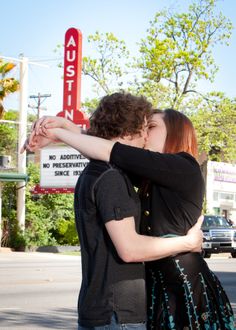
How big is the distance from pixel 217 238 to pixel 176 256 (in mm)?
26479

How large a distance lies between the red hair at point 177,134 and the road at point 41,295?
6.06m

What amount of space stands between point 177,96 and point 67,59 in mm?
8872

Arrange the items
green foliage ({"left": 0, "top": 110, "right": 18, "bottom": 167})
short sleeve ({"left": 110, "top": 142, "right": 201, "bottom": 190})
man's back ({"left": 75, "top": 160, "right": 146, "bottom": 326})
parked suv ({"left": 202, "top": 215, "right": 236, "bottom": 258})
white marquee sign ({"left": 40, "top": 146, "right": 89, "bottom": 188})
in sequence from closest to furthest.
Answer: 1. man's back ({"left": 75, "top": 160, "right": 146, "bottom": 326})
2. short sleeve ({"left": 110, "top": 142, "right": 201, "bottom": 190})
3. parked suv ({"left": 202, "top": 215, "right": 236, "bottom": 258})
4. white marquee sign ({"left": 40, "top": 146, "right": 89, "bottom": 188})
5. green foliage ({"left": 0, "top": 110, "right": 18, "bottom": 167})

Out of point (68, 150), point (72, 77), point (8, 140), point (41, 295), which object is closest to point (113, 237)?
point (41, 295)

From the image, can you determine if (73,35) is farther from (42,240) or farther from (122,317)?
(122,317)

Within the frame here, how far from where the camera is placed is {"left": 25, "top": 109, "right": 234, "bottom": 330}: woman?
341 centimetres

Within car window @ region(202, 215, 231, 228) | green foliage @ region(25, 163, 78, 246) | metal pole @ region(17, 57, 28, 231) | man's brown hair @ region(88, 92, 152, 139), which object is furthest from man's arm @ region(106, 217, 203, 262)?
green foliage @ region(25, 163, 78, 246)

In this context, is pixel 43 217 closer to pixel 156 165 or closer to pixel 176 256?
pixel 176 256

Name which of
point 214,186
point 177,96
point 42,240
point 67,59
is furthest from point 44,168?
point 214,186

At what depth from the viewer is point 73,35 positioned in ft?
112

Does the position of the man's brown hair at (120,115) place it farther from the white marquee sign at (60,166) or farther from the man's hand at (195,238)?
the white marquee sign at (60,166)

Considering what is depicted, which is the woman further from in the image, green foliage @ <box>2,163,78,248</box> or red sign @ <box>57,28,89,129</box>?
red sign @ <box>57,28,89,129</box>

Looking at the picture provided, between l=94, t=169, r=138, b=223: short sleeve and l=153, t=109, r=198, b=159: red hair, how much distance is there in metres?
0.45

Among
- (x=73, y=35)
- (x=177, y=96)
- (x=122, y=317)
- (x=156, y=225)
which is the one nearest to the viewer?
(x=122, y=317)
